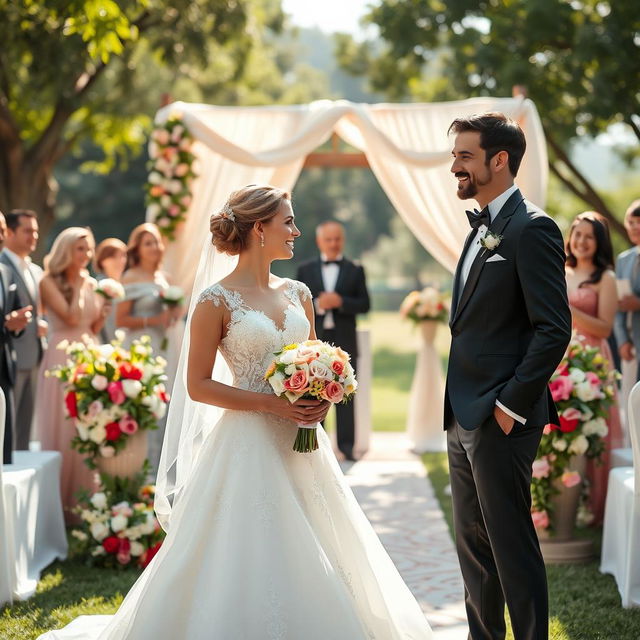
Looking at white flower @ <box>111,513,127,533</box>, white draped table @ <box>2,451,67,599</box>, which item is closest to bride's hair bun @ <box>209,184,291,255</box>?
white draped table @ <box>2,451,67,599</box>

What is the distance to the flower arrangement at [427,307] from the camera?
35.8 ft

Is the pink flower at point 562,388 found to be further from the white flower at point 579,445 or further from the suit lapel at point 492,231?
the suit lapel at point 492,231

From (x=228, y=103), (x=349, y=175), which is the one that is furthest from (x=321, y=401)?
(x=349, y=175)

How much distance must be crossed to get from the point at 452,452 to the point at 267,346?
87cm

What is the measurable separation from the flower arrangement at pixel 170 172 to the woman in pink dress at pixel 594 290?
3.47m

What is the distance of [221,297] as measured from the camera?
4.05 metres

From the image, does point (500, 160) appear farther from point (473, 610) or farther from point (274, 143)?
point (274, 143)

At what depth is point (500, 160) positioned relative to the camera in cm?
373

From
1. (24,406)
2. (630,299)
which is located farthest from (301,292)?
(630,299)

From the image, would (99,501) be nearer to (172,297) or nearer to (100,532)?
(100,532)

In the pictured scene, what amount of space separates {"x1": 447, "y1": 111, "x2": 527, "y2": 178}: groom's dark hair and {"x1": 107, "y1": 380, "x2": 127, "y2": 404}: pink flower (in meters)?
3.15

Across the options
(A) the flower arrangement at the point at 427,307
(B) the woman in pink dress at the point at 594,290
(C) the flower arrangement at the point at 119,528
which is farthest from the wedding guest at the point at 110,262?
(B) the woman in pink dress at the point at 594,290

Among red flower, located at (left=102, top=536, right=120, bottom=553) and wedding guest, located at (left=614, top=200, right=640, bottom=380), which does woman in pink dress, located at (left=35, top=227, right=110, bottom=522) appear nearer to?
red flower, located at (left=102, top=536, right=120, bottom=553)

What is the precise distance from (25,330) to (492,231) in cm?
456
